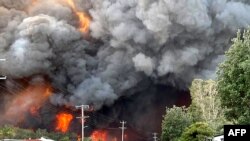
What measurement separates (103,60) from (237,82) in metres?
38.2

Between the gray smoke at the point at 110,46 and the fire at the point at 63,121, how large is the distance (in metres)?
2.56

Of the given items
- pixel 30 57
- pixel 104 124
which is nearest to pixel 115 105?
pixel 104 124

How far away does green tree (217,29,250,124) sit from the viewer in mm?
29672

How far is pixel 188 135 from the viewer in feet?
125

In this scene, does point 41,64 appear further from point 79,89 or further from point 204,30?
point 204,30

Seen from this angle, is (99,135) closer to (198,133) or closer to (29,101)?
(29,101)

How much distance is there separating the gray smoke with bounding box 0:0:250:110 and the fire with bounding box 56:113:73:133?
2560 millimetres

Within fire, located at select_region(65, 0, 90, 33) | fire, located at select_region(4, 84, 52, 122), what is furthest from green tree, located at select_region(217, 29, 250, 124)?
fire, located at select_region(4, 84, 52, 122)

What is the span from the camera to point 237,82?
3011 centimetres

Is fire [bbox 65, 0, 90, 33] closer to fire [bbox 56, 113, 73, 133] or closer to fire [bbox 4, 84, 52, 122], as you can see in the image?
fire [bbox 4, 84, 52, 122]

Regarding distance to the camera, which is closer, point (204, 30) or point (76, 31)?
point (204, 30)

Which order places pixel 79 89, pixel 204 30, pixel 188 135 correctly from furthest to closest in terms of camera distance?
1. pixel 79 89
2. pixel 204 30
3. pixel 188 135

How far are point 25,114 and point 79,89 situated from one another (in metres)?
8.60

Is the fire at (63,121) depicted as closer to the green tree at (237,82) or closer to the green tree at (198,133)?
the green tree at (198,133)
